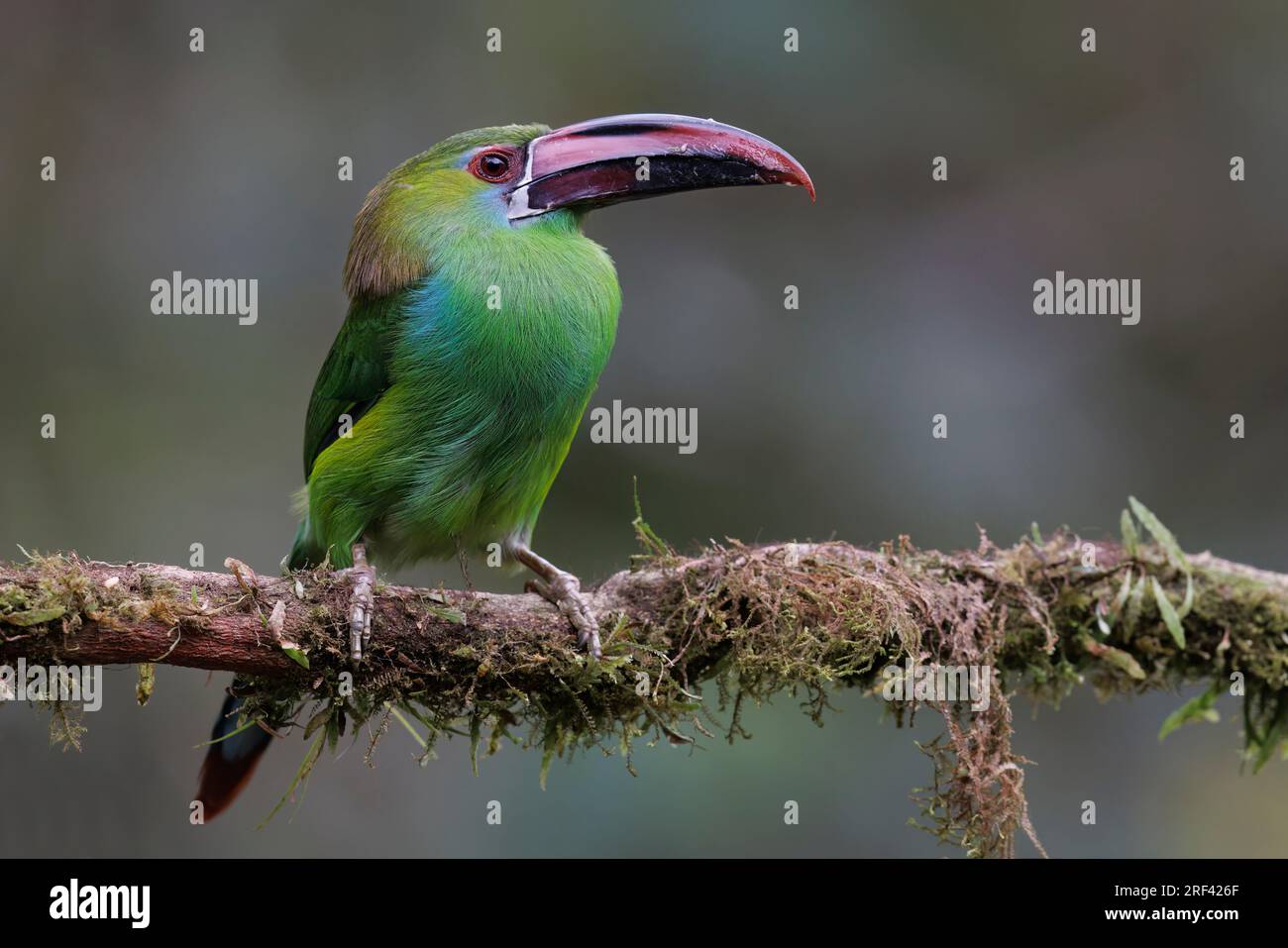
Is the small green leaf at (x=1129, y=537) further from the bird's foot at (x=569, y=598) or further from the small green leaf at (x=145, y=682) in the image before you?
the small green leaf at (x=145, y=682)

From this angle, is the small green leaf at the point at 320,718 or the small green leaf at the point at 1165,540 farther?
the small green leaf at the point at 1165,540

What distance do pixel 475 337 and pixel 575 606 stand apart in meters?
0.81

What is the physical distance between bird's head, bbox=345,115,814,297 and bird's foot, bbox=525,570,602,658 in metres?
0.96

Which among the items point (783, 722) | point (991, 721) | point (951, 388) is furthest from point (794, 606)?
point (951, 388)

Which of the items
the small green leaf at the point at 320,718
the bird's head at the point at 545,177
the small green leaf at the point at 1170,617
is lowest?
the small green leaf at the point at 320,718

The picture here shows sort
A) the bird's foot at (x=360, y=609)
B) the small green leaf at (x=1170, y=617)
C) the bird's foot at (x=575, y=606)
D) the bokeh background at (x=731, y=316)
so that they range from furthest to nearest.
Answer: the bokeh background at (x=731, y=316)
the small green leaf at (x=1170, y=617)
the bird's foot at (x=575, y=606)
the bird's foot at (x=360, y=609)

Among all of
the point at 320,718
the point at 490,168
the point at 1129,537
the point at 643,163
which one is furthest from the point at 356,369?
the point at 1129,537

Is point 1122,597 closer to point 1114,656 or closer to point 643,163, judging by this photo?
point 1114,656

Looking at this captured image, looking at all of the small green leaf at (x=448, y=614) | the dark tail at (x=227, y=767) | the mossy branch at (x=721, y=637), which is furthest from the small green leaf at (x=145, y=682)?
the dark tail at (x=227, y=767)

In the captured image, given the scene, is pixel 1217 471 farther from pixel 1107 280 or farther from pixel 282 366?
pixel 282 366

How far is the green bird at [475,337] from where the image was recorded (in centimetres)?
353

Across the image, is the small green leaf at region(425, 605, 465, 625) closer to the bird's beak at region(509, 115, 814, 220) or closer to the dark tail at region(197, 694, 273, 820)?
the dark tail at region(197, 694, 273, 820)

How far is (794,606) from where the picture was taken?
310 cm

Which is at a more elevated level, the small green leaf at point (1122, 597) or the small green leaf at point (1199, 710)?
the small green leaf at point (1122, 597)
